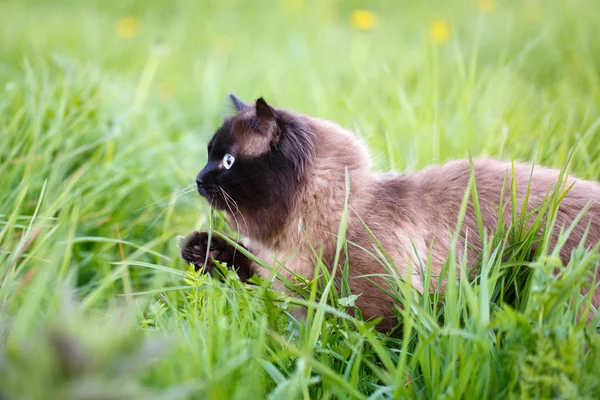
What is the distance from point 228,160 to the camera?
1.91 meters

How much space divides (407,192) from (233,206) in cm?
58

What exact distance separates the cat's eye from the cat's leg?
24 cm

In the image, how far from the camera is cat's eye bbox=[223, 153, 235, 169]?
6.24ft

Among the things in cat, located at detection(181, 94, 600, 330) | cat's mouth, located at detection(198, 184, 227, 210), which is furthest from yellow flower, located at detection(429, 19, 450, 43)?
cat's mouth, located at detection(198, 184, 227, 210)

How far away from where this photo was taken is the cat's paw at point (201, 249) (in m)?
1.93

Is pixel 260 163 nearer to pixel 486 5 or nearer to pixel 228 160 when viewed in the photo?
pixel 228 160

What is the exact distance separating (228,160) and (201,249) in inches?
12.5

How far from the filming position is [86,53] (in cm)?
479

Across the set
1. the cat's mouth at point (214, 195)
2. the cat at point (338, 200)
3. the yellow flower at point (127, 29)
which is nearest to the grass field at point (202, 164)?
the yellow flower at point (127, 29)

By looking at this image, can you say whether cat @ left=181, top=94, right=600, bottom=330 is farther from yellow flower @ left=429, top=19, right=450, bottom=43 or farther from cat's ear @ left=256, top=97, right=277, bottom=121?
yellow flower @ left=429, top=19, right=450, bottom=43

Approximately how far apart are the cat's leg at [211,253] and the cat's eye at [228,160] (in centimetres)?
24

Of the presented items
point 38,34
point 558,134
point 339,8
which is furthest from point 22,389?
point 339,8

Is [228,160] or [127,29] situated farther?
[127,29]

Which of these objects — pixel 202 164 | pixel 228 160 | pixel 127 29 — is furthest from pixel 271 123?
pixel 127 29
